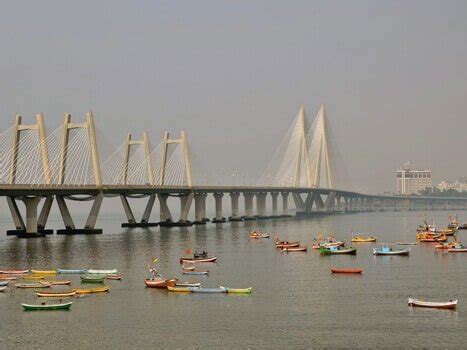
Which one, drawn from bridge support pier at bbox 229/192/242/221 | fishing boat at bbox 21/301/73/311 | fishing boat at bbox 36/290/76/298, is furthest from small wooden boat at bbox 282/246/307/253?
bridge support pier at bbox 229/192/242/221

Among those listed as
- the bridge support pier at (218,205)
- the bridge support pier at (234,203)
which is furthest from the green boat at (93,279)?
Answer: the bridge support pier at (234,203)

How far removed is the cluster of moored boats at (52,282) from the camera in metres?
53.0

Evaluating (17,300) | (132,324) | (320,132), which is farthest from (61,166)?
(320,132)

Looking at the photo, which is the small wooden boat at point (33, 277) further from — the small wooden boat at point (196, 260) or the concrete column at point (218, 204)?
the concrete column at point (218, 204)

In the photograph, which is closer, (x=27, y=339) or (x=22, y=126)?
(x=27, y=339)

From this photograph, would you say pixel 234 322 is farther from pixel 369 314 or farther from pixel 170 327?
pixel 369 314

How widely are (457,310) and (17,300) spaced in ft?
92.1

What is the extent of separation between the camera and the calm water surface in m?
42.6

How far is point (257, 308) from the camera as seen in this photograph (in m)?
51.4

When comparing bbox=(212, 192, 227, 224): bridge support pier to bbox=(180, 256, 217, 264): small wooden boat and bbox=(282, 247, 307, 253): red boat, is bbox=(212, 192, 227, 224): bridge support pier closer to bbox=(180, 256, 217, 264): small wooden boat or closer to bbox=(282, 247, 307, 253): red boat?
bbox=(282, 247, 307, 253): red boat

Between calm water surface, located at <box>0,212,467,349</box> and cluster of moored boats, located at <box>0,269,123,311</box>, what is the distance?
84 cm

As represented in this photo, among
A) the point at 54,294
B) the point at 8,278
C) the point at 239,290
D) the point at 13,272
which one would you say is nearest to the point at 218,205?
the point at 13,272

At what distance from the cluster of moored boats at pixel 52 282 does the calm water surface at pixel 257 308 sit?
839mm

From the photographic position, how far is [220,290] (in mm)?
58094
